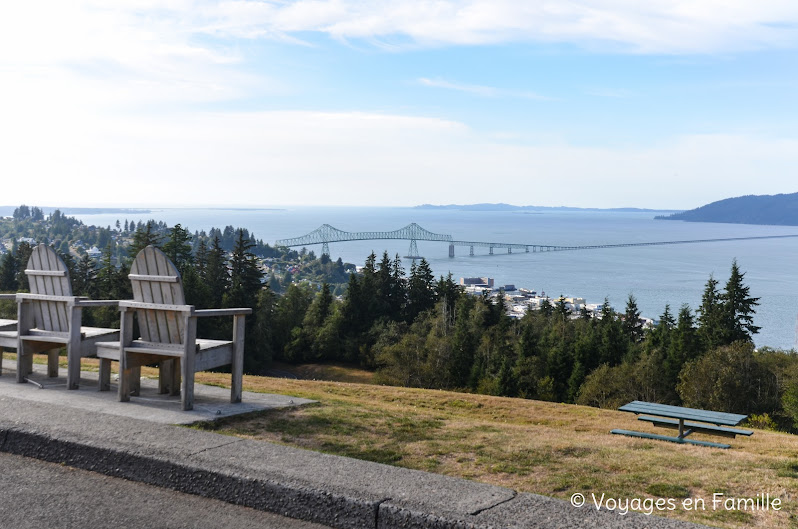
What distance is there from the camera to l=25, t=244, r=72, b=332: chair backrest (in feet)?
23.0

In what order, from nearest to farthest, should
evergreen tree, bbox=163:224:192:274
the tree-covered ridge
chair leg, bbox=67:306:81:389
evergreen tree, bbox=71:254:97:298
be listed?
chair leg, bbox=67:306:81:389 → the tree-covered ridge → evergreen tree, bbox=71:254:97:298 → evergreen tree, bbox=163:224:192:274

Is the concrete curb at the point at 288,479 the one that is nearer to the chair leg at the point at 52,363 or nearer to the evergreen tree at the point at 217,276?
the chair leg at the point at 52,363

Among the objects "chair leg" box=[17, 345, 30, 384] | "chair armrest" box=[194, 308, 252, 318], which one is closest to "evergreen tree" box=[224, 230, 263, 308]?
"chair leg" box=[17, 345, 30, 384]

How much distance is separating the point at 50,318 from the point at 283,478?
474cm

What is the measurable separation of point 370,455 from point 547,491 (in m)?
1.24

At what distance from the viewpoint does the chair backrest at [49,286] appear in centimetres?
700

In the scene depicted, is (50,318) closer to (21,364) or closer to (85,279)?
(21,364)

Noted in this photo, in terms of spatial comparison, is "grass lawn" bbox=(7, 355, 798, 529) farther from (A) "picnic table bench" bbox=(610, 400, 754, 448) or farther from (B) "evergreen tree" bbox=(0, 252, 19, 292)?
(B) "evergreen tree" bbox=(0, 252, 19, 292)

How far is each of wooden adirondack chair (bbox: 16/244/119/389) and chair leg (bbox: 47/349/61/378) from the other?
0.03m

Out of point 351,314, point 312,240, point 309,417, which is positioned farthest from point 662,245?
point 309,417

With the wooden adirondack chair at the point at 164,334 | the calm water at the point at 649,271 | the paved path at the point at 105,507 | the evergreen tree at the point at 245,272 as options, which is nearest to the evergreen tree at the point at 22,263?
Answer: the evergreen tree at the point at 245,272

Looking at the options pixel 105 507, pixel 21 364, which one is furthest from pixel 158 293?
pixel 105 507

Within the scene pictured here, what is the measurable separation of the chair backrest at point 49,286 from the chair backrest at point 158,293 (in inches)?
46.7

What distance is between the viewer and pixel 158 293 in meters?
6.12
